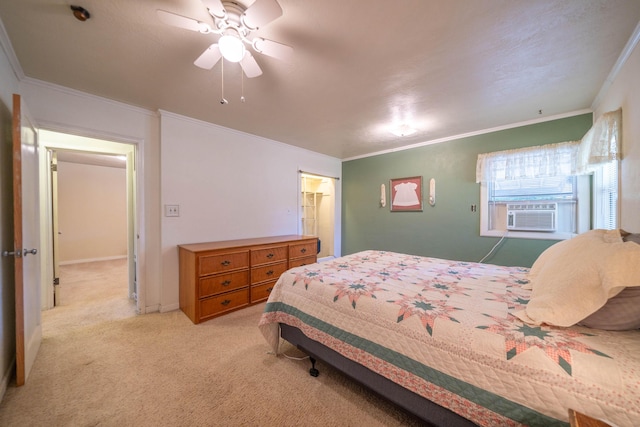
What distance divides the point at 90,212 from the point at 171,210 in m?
4.64

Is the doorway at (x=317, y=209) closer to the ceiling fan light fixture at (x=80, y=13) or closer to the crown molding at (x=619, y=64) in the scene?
the crown molding at (x=619, y=64)

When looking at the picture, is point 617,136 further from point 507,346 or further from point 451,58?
point 507,346

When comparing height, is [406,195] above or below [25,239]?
above

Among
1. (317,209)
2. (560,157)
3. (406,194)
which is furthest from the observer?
(317,209)

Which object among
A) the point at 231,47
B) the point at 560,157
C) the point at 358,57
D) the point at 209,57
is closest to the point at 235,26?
the point at 231,47

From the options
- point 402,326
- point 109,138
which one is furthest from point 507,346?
point 109,138

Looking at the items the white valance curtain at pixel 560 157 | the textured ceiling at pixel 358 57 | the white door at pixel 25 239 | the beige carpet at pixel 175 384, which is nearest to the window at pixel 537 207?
the white valance curtain at pixel 560 157

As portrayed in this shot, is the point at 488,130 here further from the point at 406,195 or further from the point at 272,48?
the point at 272,48

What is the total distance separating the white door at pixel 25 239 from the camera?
1534mm

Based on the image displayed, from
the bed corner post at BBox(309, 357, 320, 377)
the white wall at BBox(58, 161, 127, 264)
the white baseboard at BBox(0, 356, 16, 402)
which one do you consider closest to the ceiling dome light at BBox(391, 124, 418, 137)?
the bed corner post at BBox(309, 357, 320, 377)

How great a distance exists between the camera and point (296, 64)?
71.9 inches

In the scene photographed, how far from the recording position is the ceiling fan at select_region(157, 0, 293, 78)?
120cm

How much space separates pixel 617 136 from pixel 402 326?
2416mm

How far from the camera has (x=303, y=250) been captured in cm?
359
